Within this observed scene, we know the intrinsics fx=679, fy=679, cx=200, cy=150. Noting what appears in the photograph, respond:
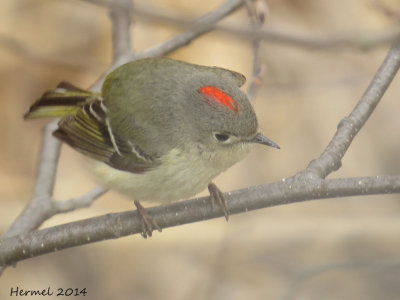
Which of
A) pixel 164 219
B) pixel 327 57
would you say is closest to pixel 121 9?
pixel 164 219

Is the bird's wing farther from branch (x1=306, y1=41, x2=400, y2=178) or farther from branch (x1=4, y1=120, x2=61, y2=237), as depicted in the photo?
branch (x1=306, y1=41, x2=400, y2=178)

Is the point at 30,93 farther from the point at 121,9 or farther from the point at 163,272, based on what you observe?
the point at 121,9

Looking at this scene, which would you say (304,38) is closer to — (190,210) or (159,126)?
(190,210)

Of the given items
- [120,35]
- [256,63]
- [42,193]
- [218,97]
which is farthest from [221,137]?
[120,35]

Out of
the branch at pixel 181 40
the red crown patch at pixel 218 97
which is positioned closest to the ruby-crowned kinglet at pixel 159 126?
the red crown patch at pixel 218 97

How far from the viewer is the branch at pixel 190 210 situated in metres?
2.42

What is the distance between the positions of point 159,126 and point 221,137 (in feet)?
1.01

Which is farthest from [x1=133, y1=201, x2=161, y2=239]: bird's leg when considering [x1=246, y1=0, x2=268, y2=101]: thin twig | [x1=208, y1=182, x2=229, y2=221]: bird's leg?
[x1=246, y1=0, x2=268, y2=101]: thin twig

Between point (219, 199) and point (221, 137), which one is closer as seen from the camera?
point (219, 199)

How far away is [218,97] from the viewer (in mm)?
2773

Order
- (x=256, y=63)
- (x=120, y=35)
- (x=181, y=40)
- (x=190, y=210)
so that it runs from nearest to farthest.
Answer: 1. (x=190, y=210)
2. (x=256, y=63)
3. (x=181, y=40)
4. (x=120, y=35)

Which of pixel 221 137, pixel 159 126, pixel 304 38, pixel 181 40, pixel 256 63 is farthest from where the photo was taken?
pixel 181 40

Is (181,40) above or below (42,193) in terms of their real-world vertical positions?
above

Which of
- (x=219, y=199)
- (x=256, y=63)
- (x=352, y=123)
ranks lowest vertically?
(x=219, y=199)
